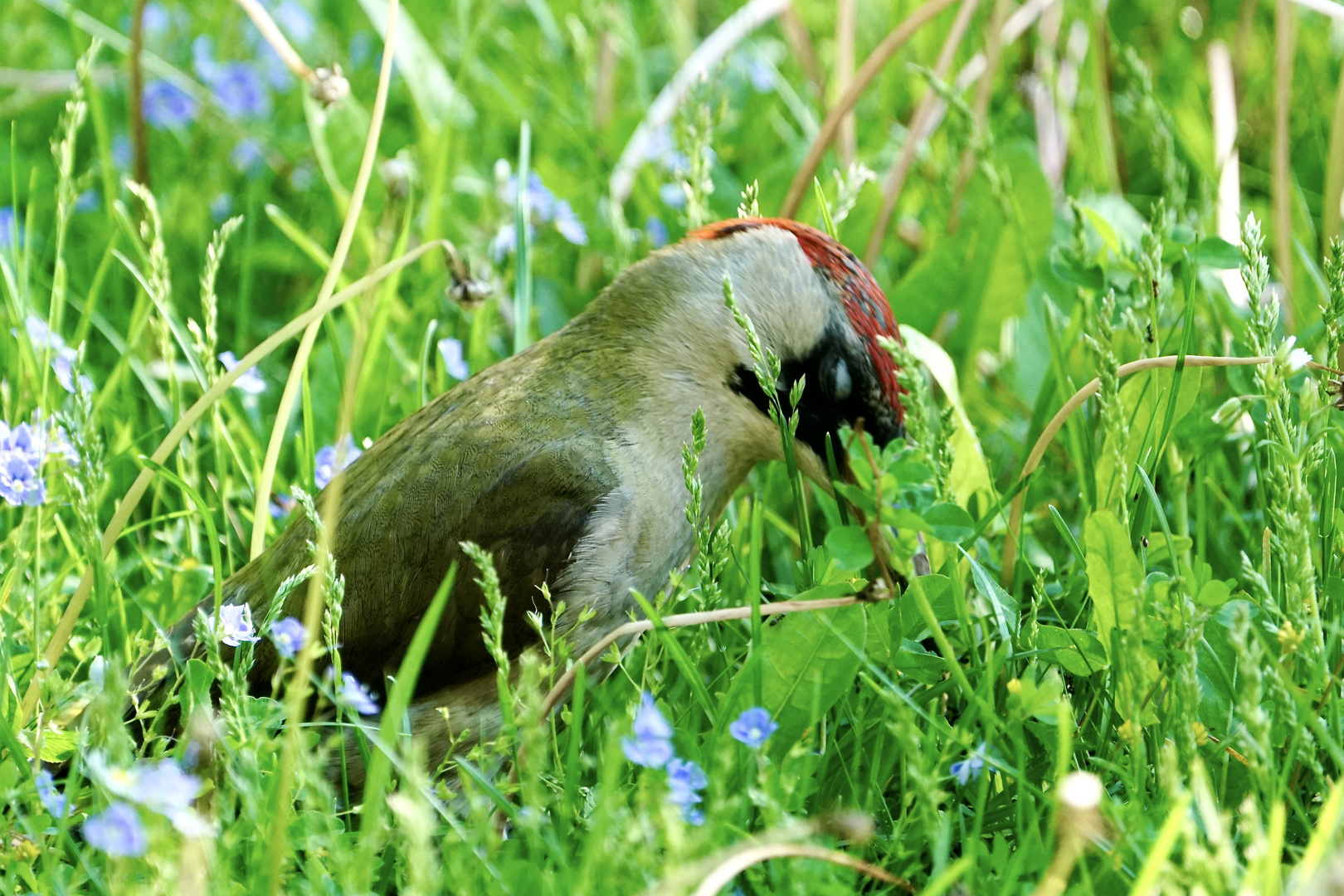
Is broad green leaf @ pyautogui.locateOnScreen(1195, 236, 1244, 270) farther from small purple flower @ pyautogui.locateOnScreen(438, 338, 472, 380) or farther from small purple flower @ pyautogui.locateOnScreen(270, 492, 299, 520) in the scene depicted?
small purple flower @ pyautogui.locateOnScreen(270, 492, 299, 520)

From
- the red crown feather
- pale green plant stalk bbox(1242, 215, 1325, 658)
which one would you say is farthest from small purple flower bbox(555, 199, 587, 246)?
pale green plant stalk bbox(1242, 215, 1325, 658)

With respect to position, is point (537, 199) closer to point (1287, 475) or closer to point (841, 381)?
point (841, 381)

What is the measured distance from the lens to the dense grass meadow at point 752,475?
2.20 metres

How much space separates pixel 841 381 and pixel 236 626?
1.44 meters

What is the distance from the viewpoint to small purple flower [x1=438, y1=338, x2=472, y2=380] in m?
3.91

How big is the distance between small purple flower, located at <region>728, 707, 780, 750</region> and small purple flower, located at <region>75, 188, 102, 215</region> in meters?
3.66

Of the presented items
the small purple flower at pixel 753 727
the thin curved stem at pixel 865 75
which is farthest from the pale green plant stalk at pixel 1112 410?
the thin curved stem at pixel 865 75

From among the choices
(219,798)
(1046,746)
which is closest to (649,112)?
(1046,746)

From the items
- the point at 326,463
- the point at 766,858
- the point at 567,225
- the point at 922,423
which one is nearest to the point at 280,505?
the point at 326,463

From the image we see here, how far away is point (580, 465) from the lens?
321 cm

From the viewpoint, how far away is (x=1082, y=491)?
3.19 m

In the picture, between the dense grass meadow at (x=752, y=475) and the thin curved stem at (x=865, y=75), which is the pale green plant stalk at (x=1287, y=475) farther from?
the thin curved stem at (x=865, y=75)

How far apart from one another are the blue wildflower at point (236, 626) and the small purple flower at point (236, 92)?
327 cm

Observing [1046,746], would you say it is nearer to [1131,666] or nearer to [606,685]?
[1131,666]
